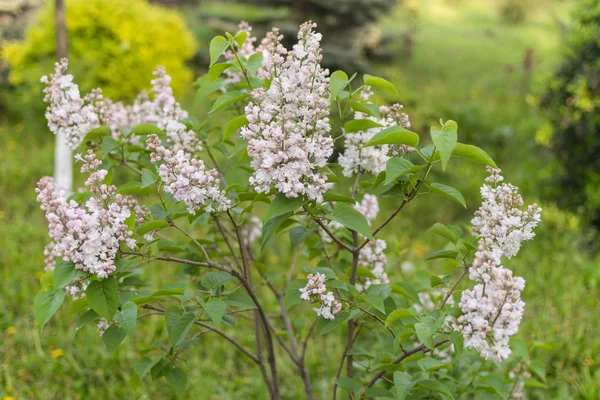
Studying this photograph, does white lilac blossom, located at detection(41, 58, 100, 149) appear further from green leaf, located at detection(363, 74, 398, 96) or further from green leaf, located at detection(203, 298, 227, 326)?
green leaf, located at detection(363, 74, 398, 96)

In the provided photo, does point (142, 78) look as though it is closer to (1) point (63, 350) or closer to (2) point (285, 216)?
(1) point (63, 350)

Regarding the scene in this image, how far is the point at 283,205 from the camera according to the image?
4.62 feet

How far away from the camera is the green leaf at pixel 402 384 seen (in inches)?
60.7

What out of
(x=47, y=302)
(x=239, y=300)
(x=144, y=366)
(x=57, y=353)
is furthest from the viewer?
(x=57, y=353)

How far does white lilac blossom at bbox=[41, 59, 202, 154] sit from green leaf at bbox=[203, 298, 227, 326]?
1.79ft

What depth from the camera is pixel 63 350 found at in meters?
3.28

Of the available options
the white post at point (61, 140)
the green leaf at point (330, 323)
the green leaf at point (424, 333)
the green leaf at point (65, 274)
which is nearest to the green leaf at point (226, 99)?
the green leaf at point (65, 274)

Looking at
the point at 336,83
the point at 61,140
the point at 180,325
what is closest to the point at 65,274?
the point at 180,325

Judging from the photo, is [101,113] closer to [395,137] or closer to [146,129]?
[146,129]

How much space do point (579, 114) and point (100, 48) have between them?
5169 mm

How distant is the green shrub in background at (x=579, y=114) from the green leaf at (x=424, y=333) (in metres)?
3.84

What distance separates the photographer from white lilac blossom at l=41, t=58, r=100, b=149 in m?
1.73

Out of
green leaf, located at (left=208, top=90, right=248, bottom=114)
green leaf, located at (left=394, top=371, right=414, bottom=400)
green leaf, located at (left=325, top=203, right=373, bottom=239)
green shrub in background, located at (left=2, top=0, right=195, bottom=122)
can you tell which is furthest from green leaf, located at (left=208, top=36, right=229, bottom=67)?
green shrub in background, located at (left=2, top=0, right=195, bottom=122)

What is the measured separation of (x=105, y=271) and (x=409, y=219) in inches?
164
